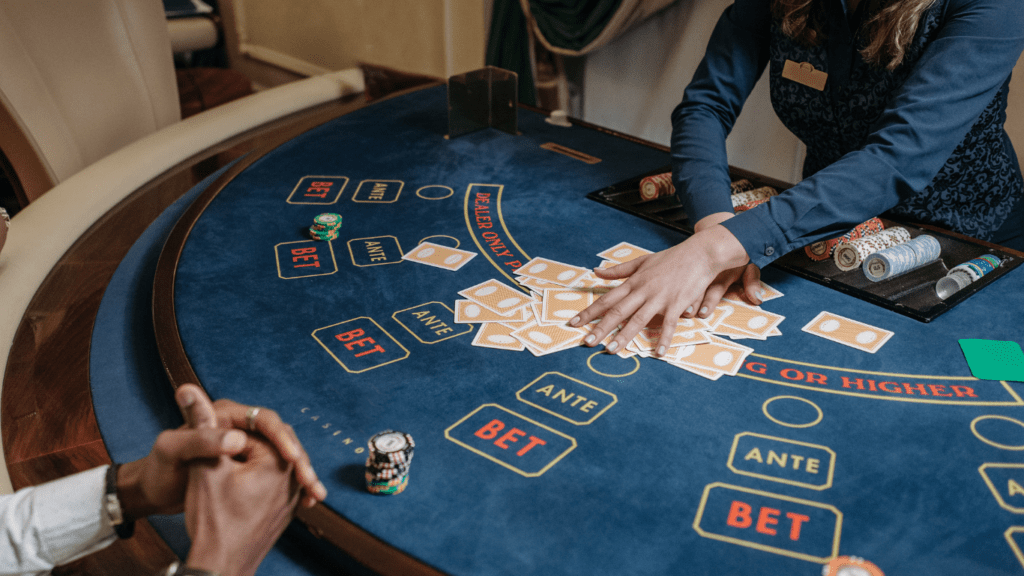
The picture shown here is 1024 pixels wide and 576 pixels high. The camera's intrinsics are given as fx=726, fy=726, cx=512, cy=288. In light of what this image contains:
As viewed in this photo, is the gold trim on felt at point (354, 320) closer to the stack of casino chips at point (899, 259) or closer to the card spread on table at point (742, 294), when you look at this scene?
the card spread on table at point (742, 294)

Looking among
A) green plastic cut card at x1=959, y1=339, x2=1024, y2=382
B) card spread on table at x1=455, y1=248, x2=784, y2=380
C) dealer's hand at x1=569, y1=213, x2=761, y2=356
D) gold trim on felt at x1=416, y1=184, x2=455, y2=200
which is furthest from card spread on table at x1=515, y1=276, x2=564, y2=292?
green plastic cut card at x1=959, y1=339, x2=1024, y2=382

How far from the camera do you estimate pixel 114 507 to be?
94cm

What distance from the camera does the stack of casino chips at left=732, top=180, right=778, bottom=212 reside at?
1818 millimetres

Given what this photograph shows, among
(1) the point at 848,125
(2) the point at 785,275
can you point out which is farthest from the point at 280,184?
(1) the point at 848,125

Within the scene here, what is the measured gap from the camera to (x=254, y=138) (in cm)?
263

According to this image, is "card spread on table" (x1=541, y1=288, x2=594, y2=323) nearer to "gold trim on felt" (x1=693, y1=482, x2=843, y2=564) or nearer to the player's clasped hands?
"gold trim on felt" (x1=693, y1=482, x2=843, y2=564)

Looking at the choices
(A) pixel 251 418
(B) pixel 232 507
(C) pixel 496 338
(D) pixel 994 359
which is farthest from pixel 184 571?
(D) pixel 994 359

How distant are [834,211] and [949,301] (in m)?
0.28

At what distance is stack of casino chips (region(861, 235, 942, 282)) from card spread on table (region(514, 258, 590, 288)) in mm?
595

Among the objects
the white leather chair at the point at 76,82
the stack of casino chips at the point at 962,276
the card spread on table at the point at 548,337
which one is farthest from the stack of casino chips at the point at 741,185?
the white leather chair at the point at 76,82

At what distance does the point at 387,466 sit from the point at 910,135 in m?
1.25

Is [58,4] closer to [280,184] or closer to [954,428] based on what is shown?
[280,184]

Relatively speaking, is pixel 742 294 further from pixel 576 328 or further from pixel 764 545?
pixel 764 545

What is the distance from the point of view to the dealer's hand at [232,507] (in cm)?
84
